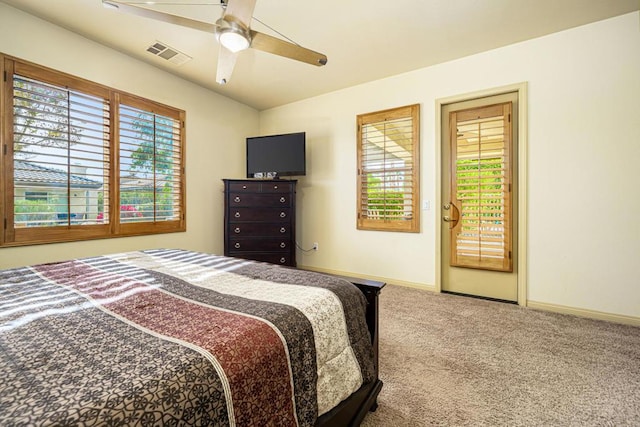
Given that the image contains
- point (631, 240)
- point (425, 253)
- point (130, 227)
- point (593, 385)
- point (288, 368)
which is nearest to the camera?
point (288, 368)

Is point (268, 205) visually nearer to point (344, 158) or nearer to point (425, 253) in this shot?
point (344, 158)

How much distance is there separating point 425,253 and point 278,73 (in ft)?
9.39

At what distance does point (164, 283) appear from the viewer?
4.44 feet

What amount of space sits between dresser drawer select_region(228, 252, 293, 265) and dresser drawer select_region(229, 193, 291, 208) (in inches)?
26.0

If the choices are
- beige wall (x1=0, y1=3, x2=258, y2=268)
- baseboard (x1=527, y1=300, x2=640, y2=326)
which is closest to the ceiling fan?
beige wall (x1=0, y1=3, x2=258, y2=268)

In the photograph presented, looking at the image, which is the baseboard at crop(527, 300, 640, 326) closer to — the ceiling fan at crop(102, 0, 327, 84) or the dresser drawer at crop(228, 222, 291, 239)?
the dresser drawer at crop(228, 222, 291, 239)

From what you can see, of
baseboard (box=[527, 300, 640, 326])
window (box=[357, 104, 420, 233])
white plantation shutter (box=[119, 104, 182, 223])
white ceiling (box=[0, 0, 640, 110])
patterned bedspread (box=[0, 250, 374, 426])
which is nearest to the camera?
patterned bedspread (box=[0, 250, 374, 426])

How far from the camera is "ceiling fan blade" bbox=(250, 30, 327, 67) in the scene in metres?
1.86

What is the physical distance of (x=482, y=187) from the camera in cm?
307

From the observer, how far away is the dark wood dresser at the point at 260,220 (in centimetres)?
376

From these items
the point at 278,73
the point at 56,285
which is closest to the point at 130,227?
the point at 56,285

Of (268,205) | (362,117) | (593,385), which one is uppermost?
(362,117)

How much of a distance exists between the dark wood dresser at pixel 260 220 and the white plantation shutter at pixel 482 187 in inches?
83.2

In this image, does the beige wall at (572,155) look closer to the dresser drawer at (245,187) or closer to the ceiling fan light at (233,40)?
the dresser drawer at (245,187)
